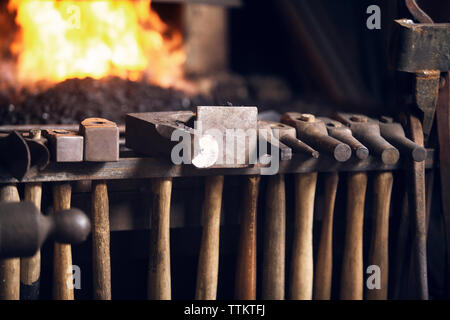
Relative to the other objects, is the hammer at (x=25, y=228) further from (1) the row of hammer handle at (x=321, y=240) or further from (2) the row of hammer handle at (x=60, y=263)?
(1) the row of hammer handle at (x=321, y=240)

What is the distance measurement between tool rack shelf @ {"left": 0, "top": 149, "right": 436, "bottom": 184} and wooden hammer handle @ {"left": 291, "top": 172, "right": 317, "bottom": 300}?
0.06 metres

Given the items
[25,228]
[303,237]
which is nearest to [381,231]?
[303,237]

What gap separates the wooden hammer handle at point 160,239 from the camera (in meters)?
2.17

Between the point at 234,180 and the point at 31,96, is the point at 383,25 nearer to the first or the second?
the point at 234,180

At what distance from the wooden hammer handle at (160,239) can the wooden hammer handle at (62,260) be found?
0.94 ft

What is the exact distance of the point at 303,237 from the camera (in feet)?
7.64

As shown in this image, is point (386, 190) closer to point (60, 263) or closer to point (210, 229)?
point (210, 229)

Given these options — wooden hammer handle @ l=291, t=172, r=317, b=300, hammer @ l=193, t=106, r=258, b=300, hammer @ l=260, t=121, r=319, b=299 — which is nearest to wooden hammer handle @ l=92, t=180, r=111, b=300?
hammer @ l=193, t=106, r=258, b=300

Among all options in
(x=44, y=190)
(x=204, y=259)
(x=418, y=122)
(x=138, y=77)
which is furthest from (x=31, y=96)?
(x=418, y=122)

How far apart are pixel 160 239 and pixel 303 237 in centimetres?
55

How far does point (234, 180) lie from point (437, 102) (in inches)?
35.1

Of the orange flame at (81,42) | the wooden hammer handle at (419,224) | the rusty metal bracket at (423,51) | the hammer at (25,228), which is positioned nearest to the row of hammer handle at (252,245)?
the wooden hammer handle at (419,224)

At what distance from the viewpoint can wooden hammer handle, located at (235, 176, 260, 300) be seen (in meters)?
2.27

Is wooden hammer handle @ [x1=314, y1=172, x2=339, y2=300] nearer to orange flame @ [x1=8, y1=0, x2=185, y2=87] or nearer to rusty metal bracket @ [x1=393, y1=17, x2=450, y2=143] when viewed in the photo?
rusty metal bracket @ [x1=393, y1=17, x2=450, y2=143]
